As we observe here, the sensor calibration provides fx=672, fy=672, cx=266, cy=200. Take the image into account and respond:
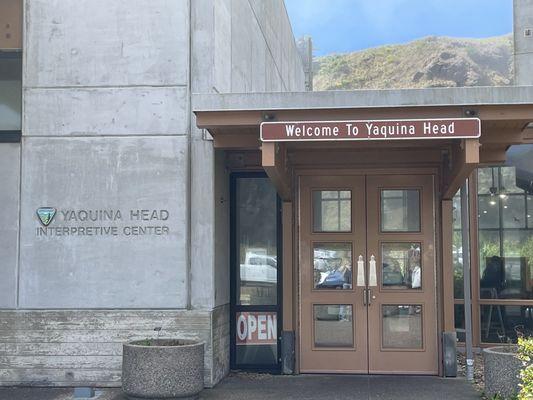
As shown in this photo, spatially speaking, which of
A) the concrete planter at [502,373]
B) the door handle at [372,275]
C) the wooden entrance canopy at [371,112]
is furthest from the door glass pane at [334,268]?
the concrete planter at [502,373]

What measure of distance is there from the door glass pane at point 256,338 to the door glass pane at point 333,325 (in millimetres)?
600

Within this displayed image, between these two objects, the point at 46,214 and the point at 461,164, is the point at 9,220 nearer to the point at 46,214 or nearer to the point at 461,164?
the point at 46,214

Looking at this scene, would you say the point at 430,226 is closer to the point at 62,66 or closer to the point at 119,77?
the point at 119,77

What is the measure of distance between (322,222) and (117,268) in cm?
288

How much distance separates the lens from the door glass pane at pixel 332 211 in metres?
9.37

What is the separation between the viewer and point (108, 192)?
8.56 meters

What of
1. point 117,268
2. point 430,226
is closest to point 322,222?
point 430,226

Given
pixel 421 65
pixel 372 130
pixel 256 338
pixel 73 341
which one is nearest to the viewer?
pixel 372 130

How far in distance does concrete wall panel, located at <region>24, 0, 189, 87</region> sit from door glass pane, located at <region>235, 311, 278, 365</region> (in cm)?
340

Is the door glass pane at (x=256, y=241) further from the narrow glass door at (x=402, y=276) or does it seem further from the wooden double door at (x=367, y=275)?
the narrow glass door at (x=402, y=276)

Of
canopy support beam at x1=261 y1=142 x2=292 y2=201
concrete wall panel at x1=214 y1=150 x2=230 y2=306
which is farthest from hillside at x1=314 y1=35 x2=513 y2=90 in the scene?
canopy support beam at x1=261 y1=142 x2=292 y2=201

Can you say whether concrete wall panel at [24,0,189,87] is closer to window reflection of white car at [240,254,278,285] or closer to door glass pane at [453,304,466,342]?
window reflection of white car at [240,254,278,285]

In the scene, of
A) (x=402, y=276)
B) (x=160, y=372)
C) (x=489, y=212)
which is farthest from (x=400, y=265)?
(x=160, y=372)

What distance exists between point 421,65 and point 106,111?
254ft
